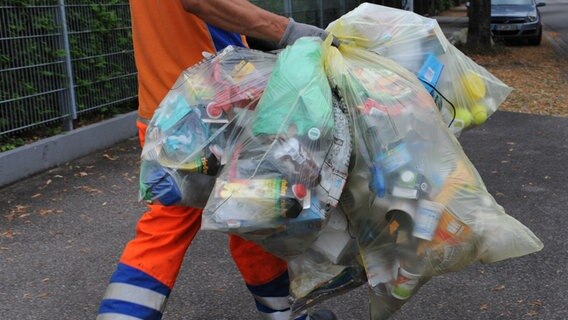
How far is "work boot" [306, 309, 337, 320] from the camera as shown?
118 inches

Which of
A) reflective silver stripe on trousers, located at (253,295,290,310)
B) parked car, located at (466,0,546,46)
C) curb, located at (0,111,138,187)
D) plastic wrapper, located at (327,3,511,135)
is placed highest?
plastic wrapper, located at (327,3,511,135)

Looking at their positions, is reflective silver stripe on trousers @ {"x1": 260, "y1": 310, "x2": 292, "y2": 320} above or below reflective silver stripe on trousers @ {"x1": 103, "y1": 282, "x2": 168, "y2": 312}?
below

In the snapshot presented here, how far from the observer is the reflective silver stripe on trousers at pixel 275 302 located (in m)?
2.82

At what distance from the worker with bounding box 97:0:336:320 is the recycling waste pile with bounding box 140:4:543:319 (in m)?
0.11

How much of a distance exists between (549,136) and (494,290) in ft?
13.4

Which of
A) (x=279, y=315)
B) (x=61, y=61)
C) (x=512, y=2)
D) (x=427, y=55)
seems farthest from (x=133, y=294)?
(x=512, y=2)

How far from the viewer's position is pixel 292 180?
6.24 ft

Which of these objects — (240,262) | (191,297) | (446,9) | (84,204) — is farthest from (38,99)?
(446,9)

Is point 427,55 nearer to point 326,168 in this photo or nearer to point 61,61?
point 326,168

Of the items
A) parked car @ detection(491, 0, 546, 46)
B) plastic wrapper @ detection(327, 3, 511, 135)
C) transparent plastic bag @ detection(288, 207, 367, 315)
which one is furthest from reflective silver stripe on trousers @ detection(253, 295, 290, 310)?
parked car @ detection(491, 0, 546, 46)

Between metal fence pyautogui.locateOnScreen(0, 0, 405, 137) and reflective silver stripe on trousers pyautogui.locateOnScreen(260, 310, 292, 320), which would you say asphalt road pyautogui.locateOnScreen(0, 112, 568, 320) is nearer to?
reflective silver stripe on trousers pyautogui.locateOnScreen(260, 310, 292, 320)

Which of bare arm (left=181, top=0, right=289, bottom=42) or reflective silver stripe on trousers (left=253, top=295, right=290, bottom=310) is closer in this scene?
bare arm (left=181, top=0, right=289, bottom=42)

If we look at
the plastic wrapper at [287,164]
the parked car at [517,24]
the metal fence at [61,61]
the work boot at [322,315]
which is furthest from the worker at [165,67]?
the parked car at [517,24]

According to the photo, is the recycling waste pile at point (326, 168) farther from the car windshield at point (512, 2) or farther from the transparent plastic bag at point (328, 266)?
the car windshield at point (512, 2)
